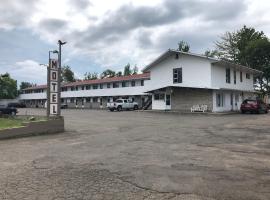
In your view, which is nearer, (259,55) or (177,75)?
(177,75)

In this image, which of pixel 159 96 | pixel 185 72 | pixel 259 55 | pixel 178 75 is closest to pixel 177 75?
pixel 178 75

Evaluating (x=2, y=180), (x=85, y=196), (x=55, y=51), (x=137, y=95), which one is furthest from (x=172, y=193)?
(x=137, y=95)

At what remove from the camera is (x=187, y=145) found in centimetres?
1348

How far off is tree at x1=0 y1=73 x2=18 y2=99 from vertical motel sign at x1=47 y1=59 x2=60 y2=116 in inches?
2874

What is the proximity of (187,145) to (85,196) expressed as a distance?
7258mm

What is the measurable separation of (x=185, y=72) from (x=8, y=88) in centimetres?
6456

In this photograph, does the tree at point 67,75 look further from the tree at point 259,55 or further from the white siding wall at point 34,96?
the tree at point 259,55

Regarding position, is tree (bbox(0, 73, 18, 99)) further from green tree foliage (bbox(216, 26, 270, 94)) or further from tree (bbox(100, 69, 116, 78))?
green tree foliage (bbox(216, 26, 270, 94))

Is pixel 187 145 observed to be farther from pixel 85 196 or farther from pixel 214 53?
pixel 214 53

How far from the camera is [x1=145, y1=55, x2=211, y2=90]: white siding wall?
1516 inches

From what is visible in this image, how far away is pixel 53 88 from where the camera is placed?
20.7m

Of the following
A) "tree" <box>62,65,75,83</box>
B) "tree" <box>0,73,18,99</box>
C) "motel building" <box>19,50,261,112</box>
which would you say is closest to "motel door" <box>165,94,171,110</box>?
"motel building" <box>19,50,261,112</box>

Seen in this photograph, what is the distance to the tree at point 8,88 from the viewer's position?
89.8 metres

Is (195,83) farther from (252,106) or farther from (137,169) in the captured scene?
(137,169)
